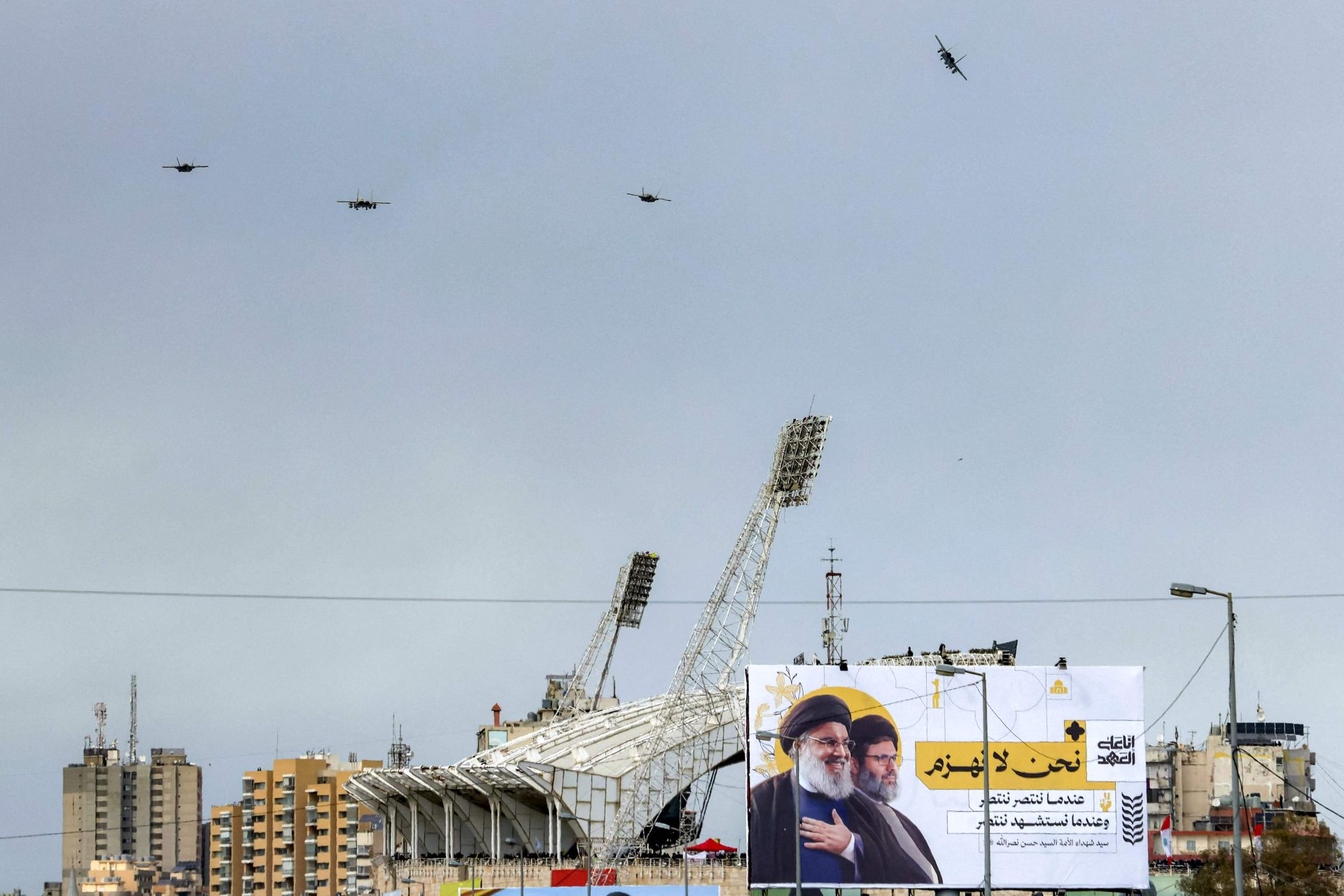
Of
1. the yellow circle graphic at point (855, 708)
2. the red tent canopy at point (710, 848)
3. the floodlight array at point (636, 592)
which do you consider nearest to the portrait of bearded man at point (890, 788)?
the yellow circle graphic at point (855, 708)

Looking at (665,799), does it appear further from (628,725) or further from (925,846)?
(925,846)

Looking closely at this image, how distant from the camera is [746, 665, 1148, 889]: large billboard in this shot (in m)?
A: 102

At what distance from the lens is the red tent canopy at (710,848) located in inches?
5433

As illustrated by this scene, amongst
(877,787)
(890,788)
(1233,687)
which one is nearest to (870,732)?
(877,787)

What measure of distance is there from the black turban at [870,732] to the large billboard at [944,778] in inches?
2.9

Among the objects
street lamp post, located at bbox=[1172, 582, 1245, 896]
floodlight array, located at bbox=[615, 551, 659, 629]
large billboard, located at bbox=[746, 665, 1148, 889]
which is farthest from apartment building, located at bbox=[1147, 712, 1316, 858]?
street lamp post, located at bbox=[1172, 582, 1245, 896]

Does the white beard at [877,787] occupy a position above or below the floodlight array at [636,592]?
below

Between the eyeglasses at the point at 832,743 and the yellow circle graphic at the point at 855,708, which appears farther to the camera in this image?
the eyeglasses at the point at 832,743

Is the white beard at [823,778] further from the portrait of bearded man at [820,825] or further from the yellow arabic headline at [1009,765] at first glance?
the yellow arabic headline at [1009,765]

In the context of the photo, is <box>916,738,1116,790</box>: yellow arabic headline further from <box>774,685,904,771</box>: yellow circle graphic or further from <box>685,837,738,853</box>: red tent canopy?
<box>685,837,738,853</box>: red tent canopy

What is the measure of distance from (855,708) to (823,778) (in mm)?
4059

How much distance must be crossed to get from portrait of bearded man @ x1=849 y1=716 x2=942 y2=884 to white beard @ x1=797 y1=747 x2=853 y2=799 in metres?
0.50

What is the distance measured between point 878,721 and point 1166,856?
2109 inches

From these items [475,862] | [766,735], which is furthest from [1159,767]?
[766,735]
